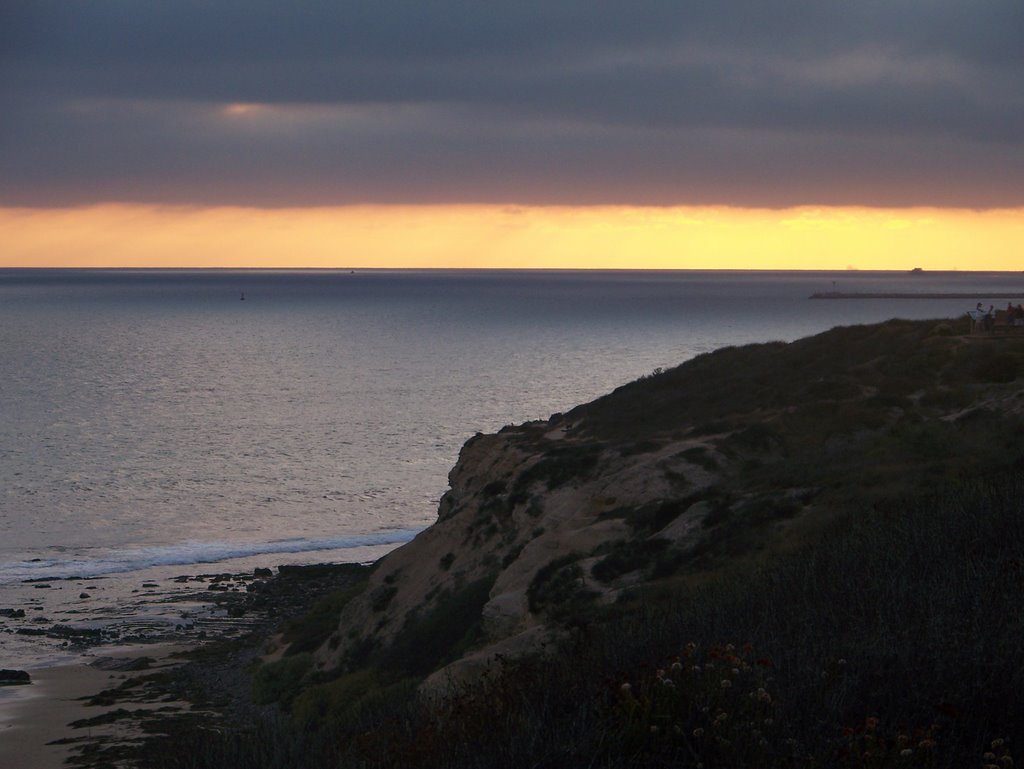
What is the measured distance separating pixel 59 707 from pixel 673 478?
1596 cm

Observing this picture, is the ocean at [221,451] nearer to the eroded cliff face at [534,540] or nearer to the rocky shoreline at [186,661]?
the rocky shoreline at [186,661]

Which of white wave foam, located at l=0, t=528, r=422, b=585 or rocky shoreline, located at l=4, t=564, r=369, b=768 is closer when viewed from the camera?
rocky shoreline, located at l=4, t=564, r=369, b=768

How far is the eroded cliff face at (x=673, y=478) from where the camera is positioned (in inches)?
750

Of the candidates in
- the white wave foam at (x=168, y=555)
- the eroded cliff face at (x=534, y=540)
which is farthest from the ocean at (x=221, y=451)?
the eroded cliff face at (x=534, y=540)

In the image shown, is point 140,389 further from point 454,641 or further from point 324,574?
point 454,641

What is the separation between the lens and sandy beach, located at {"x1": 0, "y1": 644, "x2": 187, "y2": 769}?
23.5 meters

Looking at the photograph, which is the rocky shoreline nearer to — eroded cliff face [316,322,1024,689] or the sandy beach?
the sandy beach

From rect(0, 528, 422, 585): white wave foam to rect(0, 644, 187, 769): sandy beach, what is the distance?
1132cm

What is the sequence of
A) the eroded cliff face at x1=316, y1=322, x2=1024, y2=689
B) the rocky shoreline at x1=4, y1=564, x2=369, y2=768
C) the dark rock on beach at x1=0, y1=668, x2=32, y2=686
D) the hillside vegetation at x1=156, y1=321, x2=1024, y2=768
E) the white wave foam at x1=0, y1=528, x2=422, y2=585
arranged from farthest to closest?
the white wave foam at x1=0, y1=528, x2=422, y2=585 → the dark rock on beach at x1=0, y1=668, x2=32, y2=686 → the rocky shoreline at x1=4, y1=564, x2=369, y2=768 → the eroded cliff face at x1=316, y1=322, x2=1024, y2=689 → the hillside vegetation at x1=156, y1=321, x2=1024, y2=768

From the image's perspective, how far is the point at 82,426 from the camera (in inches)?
→ 3086

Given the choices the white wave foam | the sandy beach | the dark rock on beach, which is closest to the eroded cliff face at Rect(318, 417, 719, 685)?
the sandy beach

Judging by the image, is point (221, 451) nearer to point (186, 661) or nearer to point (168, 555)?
point (168, 555)

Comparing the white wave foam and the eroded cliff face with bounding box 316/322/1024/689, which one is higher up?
the eroded cliff face with bounding box 316/322/1024/689

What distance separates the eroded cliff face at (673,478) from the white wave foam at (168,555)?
40.5 feet
